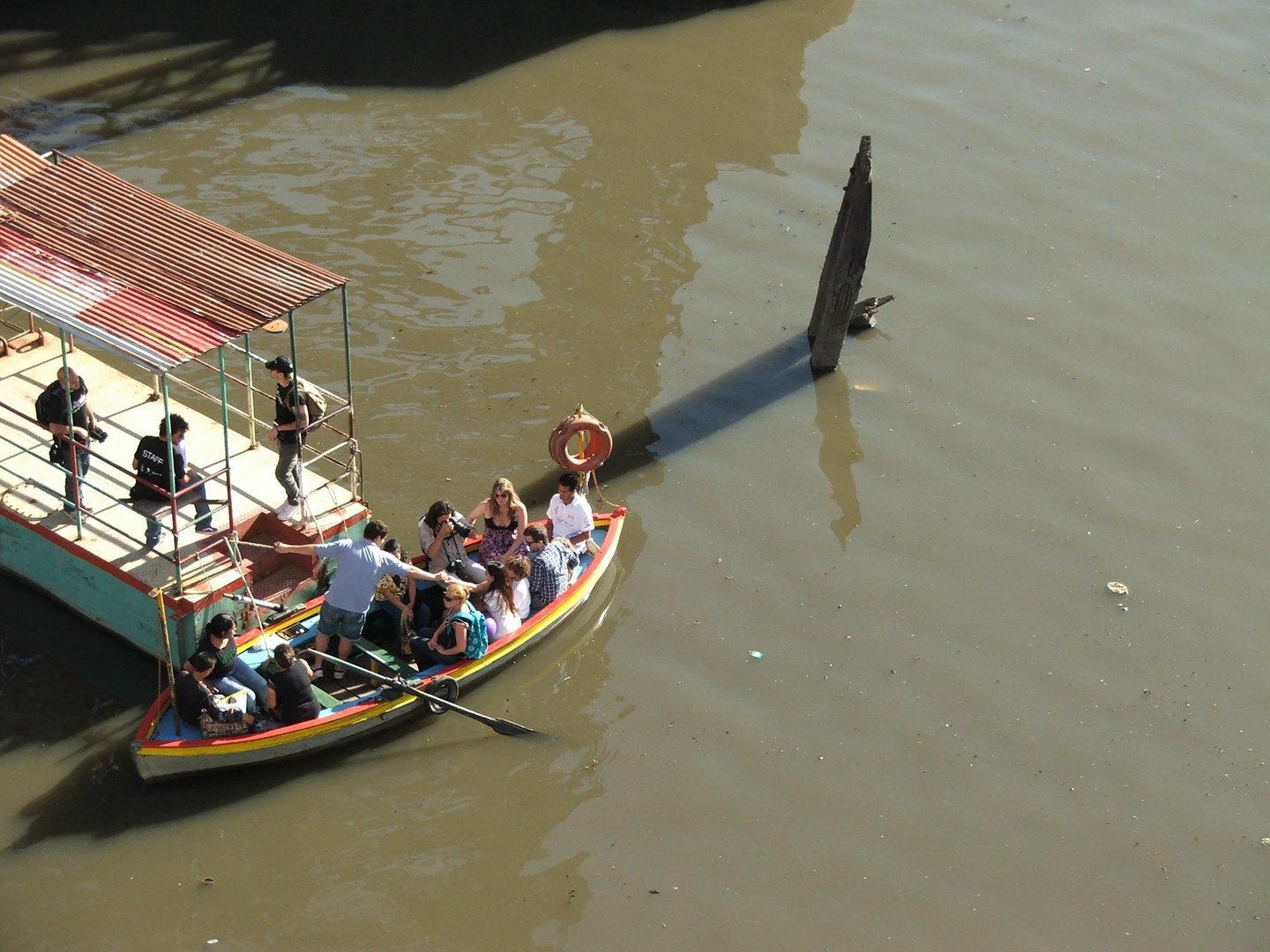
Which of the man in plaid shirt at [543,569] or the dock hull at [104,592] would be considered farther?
the man in plaid shirt at [543,569]

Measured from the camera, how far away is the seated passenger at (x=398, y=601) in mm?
12688

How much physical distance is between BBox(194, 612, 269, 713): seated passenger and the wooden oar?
0.51 metres

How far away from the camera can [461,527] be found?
528 inches

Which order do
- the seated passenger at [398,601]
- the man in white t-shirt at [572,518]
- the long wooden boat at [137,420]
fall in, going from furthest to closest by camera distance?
the man in white t-shirt at [572,518]
the seated passenger at [398,601]
the long wooden boat at [137,420]

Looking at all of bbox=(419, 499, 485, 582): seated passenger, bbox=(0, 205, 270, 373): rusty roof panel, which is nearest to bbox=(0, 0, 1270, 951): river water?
bbox=(419, 499, 485, 582): seated passenger

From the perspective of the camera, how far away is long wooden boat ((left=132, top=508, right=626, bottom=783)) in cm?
1145

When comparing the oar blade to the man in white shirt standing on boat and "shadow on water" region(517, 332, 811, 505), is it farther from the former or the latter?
"shadow on water" region(517, 332, 811, 505)

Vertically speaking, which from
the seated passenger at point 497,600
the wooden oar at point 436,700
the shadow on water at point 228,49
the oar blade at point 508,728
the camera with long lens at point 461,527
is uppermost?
the shadow on water at point 228,49

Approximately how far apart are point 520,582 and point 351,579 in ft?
5.18

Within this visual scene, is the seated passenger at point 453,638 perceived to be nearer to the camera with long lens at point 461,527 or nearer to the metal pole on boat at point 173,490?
the camera with long lens at point 461,527

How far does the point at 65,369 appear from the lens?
39.9 feet

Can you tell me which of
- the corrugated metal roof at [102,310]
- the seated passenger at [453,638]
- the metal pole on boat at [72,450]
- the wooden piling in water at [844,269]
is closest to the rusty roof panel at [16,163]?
the corrugated metal roof at [102,310]

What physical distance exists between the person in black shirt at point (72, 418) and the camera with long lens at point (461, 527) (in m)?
3.12

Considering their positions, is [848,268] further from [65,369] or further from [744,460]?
[65,369]
